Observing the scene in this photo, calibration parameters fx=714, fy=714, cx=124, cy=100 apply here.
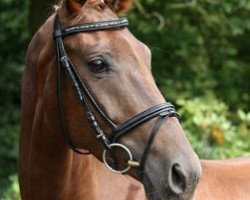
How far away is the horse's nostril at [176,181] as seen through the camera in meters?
2.97

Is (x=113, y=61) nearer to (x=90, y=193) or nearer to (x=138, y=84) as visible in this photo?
(x=138, y=84)

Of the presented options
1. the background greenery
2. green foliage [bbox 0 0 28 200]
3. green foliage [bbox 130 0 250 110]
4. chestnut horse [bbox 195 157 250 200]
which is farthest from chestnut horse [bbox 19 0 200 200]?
green foliage [bbox 0 0 28 200]

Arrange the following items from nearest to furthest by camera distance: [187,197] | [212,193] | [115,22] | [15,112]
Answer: [187,197] < [115,22] < [212,193] < [15,112]

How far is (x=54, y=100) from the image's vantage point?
3.36 metres

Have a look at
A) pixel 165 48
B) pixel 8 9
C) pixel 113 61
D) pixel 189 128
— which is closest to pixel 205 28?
pixel 165 48

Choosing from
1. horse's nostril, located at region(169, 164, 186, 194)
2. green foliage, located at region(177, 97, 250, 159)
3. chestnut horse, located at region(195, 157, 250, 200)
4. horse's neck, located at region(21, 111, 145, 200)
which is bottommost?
green foliage, located at region(177, 97, 250, 159)

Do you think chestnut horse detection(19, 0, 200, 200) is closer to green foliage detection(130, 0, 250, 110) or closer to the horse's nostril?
the horse's nostril

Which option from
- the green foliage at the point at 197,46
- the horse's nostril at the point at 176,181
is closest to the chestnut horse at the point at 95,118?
the horse's nostril at the point at 176,181

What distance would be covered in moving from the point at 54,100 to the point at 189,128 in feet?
12.1

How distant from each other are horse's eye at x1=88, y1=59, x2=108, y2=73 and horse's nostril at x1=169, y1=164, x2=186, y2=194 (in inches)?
21.7

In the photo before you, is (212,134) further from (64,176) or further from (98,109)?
(98,109)

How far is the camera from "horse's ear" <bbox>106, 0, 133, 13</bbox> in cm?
348

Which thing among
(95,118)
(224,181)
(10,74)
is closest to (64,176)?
(95,118)

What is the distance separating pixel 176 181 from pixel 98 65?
24.6 inches
